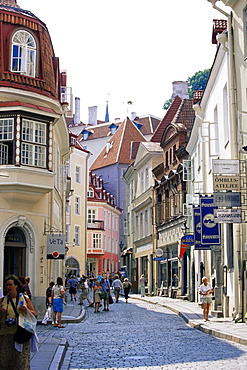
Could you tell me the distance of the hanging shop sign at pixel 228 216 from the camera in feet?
61.5

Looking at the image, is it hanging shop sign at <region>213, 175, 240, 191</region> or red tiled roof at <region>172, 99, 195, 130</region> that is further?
red tiled roof at <region>172, 99, 195, 130</region>

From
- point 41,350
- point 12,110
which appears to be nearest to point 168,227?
point 12,110

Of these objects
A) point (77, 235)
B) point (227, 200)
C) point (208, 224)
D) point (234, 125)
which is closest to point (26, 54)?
point (234, 125)

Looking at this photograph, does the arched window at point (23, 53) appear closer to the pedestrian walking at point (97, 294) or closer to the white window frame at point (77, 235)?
the pedestrian walking at point (97, 294)

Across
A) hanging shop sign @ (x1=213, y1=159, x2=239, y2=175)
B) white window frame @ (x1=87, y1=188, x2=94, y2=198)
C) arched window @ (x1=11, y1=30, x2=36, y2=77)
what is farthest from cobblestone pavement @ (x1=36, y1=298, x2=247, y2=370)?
white window frame @ (x1=87, y1=188, x2=94, y2=198)

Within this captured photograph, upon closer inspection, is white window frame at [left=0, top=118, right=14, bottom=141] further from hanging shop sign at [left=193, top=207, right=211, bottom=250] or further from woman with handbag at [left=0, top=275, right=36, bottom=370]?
woman with handbag at [left=0, top=275, right=36, bottom=370]

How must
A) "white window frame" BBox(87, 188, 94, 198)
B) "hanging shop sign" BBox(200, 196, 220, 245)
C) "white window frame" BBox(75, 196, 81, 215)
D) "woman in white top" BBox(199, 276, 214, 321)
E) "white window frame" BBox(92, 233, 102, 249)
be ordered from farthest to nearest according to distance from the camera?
1. "white window frame" BBox(87, 188, 94, 198)
2. "white window frame" BBox(92, 233, 102, 249)
3. "white window frame" BBox(75, 196, 81, 215)
4. "hanging shop sign" BBox(200, 196, 220, 245)
5. "woman in white top" BBox(199, 276, 214, 321)

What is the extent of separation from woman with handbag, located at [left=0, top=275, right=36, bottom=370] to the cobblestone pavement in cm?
363

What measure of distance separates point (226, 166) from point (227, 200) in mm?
1040

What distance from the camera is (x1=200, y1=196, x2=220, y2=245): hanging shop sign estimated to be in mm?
23031

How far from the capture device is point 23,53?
79.7 ft

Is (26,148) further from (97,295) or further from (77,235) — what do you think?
(77,235)

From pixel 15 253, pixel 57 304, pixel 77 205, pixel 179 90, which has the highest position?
pixel 179 90

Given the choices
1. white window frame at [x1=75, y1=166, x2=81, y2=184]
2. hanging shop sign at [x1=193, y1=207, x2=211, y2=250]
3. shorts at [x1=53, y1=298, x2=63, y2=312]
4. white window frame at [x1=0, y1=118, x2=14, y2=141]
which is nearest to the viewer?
shorts at [x1=53, y1=298, x2=63, y2=312]
